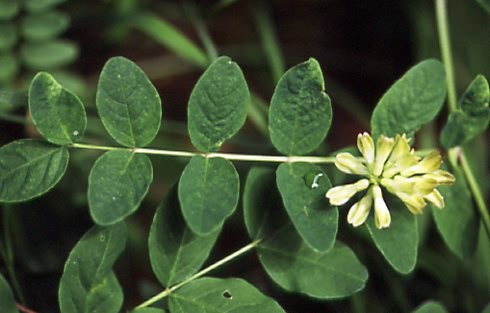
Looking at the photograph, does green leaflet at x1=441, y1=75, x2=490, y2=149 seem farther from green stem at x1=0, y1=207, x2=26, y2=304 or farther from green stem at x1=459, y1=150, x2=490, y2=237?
green stem at x1=0, y1=207, x2=26, y2=304

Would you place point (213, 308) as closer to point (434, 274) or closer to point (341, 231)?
point (341, 231)

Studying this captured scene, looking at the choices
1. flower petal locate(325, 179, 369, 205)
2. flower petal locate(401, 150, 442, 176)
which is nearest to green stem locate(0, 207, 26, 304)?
flower petal locate(325, 179, 369, 205)

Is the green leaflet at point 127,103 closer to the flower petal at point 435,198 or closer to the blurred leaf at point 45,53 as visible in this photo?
the flower petal at point 435,198

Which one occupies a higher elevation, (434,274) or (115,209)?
(115,209)

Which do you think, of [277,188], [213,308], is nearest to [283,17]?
[277,188]

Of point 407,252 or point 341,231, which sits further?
point 341,231

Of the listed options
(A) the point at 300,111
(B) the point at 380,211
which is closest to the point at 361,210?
(B) the point at 380,211

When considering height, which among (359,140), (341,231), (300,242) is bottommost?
(341,231)
